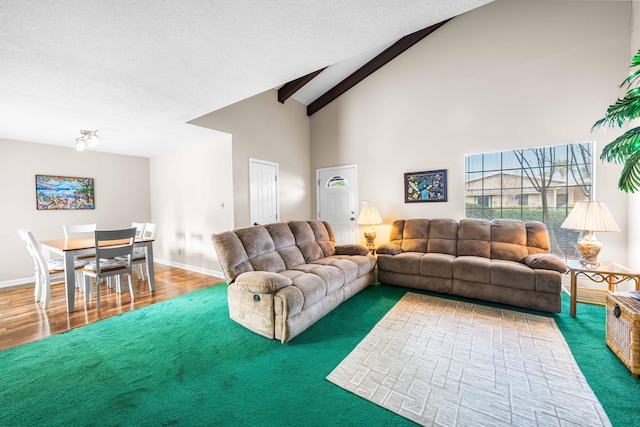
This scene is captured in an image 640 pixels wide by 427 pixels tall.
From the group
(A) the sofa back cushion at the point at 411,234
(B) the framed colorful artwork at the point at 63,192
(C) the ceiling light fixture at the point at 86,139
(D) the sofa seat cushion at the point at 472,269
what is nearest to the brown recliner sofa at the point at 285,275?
(A) the sofa back cushion at the point at 411,234

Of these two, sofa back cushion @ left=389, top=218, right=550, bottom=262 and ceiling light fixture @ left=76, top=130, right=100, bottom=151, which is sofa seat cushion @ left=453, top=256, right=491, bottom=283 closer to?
sofa back cushion @ left=389, top=218, right=550, bottom=262

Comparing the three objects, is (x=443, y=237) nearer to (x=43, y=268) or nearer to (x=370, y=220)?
(x=370, y=220)

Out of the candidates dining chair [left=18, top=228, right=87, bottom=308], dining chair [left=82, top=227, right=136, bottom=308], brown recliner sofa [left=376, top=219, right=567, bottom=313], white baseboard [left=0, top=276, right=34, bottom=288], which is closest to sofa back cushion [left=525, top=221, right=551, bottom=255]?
brown recliner sofa [left=376, top=219, right=567, bottom=313]

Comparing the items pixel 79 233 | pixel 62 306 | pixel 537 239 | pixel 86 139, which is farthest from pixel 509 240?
pixel 79 233

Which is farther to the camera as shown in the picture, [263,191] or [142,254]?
[263,191]

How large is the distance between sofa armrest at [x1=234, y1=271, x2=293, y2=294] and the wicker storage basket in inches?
97.1

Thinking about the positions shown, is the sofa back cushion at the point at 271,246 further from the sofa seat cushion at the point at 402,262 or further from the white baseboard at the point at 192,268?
the white baseboard at the point at 192,268

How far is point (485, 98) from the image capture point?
398 centimetres

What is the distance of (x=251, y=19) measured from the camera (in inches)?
68.9

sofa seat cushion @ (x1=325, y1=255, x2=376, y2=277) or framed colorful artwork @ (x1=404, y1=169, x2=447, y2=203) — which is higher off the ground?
framed colorful artwork @ (x1=404, y1=169, x2=447, y2=203)

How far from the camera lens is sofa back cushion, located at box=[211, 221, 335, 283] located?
8.47 feet

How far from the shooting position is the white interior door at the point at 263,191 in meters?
4.48

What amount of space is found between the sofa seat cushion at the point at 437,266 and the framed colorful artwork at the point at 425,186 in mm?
1279

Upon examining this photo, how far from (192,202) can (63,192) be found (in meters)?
2.16
